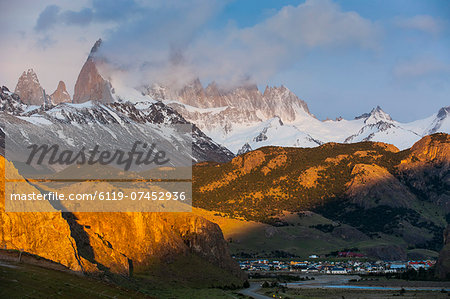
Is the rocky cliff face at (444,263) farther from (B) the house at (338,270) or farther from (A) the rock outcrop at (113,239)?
(A) the rock outcrop at (113,239)

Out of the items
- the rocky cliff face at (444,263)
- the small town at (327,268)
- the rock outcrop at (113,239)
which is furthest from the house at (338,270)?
the rock outcrop at (113,239)

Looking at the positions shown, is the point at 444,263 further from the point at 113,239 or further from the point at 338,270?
the point at 113,239

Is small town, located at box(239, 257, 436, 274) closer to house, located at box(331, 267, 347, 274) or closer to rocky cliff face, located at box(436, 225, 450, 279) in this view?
house, located at box(331, 267, 347, 274)

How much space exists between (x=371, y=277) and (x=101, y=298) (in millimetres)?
123002

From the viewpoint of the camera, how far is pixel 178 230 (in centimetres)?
11444

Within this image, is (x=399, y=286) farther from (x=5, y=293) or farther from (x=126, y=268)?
(x=5, y=293)

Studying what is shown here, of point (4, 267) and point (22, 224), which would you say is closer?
point (4, 267)

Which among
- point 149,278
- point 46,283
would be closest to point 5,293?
point 46,283

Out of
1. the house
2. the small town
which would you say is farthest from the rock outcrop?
the house

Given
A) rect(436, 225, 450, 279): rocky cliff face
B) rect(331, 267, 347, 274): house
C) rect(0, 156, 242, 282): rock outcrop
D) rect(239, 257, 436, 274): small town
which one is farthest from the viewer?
rect(239, 257, 436, 274): small town

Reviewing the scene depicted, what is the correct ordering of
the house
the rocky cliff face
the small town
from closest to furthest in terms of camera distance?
1. the rocky cliff face
2. the house
3. the small town

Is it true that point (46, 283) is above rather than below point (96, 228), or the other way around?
below

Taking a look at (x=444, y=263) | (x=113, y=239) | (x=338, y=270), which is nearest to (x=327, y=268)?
(x=338, y=270)

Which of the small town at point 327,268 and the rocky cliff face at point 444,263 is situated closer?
the rocky cliff face at point 444,263
